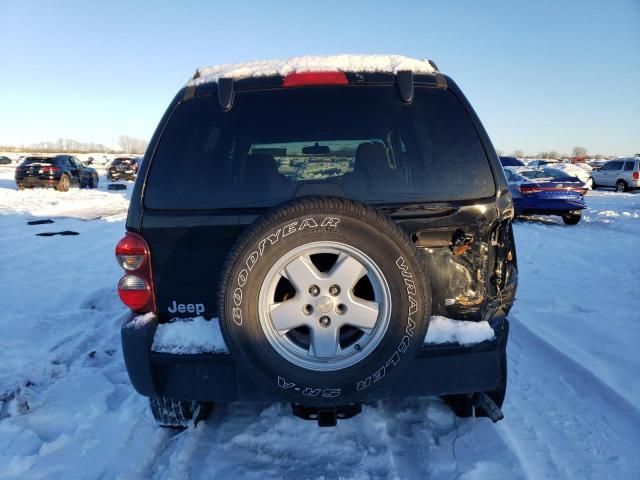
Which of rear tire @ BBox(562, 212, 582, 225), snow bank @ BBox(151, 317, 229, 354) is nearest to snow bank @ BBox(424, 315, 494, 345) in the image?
snow bank @ BBox(151, 317, 229, 354)

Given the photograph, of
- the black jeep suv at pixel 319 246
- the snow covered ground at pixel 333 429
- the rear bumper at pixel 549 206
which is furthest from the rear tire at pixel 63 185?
the black jeep suv at pixel 319 246

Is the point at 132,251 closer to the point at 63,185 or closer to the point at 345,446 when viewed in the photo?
the point at 345,446

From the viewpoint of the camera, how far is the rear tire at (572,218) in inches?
480

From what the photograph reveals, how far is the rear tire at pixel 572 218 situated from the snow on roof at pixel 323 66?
11602mm

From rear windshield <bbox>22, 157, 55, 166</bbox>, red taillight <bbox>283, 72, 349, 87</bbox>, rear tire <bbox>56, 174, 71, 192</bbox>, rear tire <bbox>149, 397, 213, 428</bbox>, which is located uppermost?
red taillight <bbox>283, 72, 349, 87</bbox>

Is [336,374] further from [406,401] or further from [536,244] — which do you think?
[536,244]

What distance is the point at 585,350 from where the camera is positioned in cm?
368

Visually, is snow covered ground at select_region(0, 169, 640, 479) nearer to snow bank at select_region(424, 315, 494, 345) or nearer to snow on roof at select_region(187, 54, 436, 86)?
snow bank at select_region(424, 315, 494, 345)

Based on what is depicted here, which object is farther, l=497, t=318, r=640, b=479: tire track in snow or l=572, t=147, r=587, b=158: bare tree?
l=572, t=147, r=587, b=158: bare tree

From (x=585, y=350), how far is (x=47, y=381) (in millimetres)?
4276

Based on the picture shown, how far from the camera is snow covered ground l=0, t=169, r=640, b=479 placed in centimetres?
231

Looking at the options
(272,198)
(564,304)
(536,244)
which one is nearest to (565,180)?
(536,244)

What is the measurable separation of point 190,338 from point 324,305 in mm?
723

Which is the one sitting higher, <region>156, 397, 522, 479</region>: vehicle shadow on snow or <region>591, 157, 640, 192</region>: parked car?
<region>591, 157, 640, 192</region>: parked car
